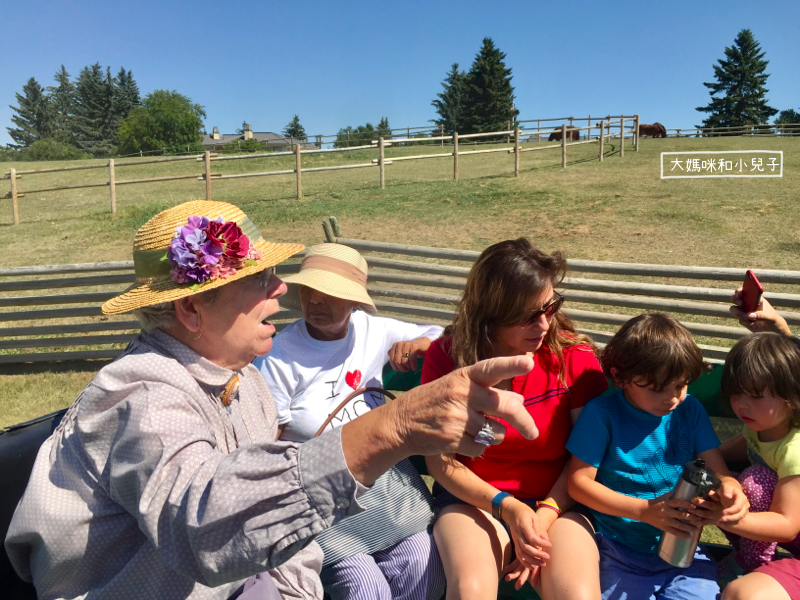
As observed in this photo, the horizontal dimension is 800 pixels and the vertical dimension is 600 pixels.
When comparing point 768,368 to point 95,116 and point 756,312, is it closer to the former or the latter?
point 756,312

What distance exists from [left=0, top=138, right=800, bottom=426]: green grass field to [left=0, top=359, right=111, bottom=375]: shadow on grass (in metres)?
0.03

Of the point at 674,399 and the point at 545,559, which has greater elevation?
the point at 674,399

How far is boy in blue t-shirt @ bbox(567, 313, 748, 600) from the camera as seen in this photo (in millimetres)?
2232

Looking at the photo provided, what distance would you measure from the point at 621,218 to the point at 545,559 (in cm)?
1129

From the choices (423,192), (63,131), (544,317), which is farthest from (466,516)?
(63,131)

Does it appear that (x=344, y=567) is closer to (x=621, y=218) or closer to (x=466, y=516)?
(x=466, y=516)

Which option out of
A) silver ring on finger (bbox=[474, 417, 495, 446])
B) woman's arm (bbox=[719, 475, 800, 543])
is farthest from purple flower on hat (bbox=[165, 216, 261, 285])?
woman's arm (bbox=[719, 475, 800, 543])

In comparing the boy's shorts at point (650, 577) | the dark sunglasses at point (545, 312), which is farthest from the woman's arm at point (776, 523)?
the dark sunglasses at point (545, 312)

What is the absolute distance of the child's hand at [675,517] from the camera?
6.70 ft

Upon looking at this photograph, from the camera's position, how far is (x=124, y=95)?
77000 mm

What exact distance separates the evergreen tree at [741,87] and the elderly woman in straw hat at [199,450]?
182 feet

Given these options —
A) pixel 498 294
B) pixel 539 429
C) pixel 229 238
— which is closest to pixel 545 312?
pixel 498 294

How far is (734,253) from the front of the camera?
9.87 metres

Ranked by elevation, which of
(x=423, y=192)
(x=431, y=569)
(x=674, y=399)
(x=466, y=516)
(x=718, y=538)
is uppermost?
(x=423, y=192)
